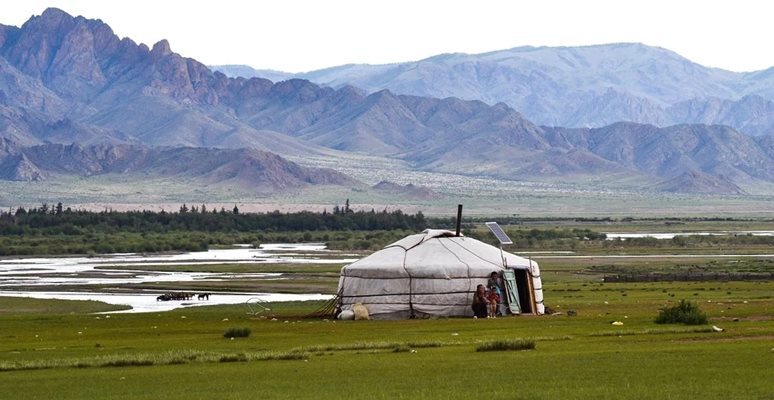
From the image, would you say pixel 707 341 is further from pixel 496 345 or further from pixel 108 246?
pixel 108 246

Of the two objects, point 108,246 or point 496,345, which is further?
point 108,246

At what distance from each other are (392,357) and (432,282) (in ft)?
47.3

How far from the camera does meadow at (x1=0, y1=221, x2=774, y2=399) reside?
2286cm

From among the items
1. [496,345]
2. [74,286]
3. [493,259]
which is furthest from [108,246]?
[496,345]

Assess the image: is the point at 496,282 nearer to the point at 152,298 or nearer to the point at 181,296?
the point at 181,296

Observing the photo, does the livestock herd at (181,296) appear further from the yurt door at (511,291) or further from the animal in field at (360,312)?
the yurt door at (511,291)

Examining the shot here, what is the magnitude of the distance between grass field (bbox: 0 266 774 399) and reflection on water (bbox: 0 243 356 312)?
11906 millimetres

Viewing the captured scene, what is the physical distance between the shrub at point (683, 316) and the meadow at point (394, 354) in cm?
45

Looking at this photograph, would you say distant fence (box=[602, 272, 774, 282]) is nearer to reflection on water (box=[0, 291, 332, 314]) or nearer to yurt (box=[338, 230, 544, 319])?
reflection on water (box=[0, 291, 332, 314])

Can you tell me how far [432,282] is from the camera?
42875 mm

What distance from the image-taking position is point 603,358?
26.8 meters

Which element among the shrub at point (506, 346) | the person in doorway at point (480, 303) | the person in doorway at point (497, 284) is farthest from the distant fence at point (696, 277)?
the shrub at point (506, 346)

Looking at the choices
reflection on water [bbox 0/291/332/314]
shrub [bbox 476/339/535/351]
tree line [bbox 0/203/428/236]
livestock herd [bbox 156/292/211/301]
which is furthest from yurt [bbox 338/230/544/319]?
tree line [bbox 0/203/428/236]

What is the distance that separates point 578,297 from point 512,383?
29757 millimetres
